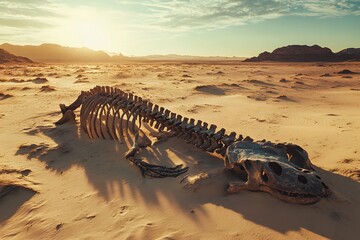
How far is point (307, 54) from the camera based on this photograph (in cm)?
7375

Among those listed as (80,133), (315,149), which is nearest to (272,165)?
(315,149)

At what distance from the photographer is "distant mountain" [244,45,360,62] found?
6894 centimetres

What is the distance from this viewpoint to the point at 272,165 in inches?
151

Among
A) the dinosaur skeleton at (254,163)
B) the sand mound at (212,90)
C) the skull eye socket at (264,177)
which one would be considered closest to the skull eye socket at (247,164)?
the dinosaur skeleton at (254,163)

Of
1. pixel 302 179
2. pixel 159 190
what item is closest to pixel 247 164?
pixel 302 179

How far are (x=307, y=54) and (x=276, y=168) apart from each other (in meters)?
77.6

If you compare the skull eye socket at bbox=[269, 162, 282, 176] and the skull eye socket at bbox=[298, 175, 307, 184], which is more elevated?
the skull eye socket at bbox=[269, 162, 282, 176]

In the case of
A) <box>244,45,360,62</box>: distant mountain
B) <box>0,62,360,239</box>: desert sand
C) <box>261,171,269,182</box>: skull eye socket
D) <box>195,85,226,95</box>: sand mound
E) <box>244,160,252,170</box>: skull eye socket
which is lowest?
<box>0,62,360,239</box>: desert sand

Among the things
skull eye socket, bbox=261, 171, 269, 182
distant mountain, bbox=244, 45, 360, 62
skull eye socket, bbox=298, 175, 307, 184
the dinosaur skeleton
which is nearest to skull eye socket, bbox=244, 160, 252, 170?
the dinosaur skeleton

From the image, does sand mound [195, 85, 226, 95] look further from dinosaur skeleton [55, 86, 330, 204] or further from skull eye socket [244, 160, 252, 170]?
skull eye socket [244, 160, 252, 170]

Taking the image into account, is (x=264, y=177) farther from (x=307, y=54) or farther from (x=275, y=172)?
(x=307, y=54)

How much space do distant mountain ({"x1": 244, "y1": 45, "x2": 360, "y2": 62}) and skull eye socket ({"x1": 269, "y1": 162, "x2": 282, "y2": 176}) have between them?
69.6 m

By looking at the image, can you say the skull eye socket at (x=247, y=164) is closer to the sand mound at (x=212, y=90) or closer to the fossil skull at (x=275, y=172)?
the fossil skull at (x=275, y=172)

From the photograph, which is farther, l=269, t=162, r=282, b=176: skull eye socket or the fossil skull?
l=269, t=162, r=282, b=176: skull eye socket
